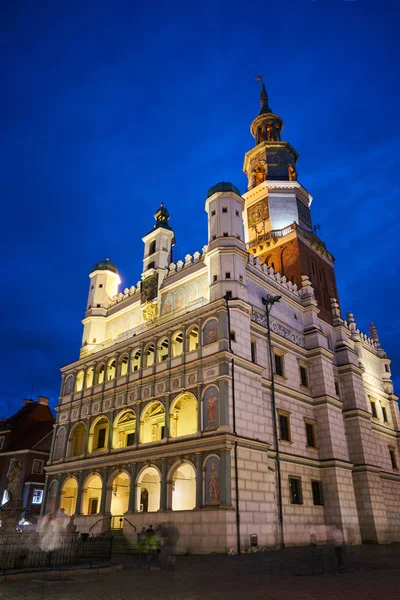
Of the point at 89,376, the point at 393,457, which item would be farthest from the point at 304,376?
the point at 89,376

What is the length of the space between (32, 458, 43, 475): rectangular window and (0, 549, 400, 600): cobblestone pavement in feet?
116

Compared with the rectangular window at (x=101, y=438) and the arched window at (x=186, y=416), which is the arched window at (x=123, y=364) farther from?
the arched window at (x=186, y=416)

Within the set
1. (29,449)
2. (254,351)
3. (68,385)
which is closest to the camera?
(254,351)

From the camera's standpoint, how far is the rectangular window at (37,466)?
1907 inches

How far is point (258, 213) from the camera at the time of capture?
157 feet

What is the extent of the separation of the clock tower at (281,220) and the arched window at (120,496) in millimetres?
22241

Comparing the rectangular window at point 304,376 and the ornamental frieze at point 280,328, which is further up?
the ornamental frieze at point 280,328

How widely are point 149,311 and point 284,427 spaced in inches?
557

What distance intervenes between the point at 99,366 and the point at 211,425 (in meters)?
14.1

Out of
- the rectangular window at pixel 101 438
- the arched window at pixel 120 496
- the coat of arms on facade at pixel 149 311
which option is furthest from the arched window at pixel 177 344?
the rectangular window at pixel 101 438

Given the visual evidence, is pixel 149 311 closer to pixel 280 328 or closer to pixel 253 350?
pixel 253 350

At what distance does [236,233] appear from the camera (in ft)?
112

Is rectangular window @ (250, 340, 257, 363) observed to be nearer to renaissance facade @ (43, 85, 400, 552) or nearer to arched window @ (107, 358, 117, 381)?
renaissance facade @ (43, 85, 400, 552)

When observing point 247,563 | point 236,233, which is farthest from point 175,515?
point 236,233
